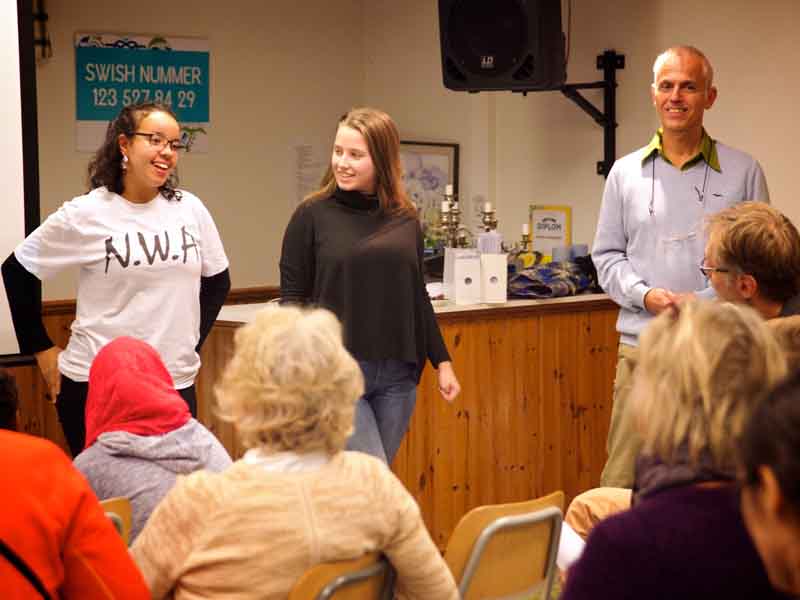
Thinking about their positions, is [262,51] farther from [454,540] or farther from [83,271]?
[454,540]

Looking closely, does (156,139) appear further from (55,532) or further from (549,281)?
(549,281)

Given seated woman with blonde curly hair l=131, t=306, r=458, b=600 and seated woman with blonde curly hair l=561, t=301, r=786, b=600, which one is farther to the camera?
seated woman with blonde curly hair l=131, t=306, r=458, b=600

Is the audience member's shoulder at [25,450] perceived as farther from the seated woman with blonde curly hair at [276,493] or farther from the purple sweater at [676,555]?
the purple sweater at [676,555]

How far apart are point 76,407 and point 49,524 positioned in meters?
1.57

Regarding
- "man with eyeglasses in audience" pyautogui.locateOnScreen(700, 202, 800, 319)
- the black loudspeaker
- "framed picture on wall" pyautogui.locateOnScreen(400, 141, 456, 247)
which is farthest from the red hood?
"framed picture on wall" pyautogui.locateOnScreen(400, 141, 456, 247)

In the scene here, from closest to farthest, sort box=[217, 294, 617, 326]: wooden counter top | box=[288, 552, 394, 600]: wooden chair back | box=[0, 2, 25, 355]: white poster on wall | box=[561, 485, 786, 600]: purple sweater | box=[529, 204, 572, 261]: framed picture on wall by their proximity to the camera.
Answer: box=[561, 485, 786, 600]: purple sweater, box=[288, 552, 394, 600]: wooden chair back, box=[0, 2, 25, 355]: white poster on wall, box=[217, 294, 617, 326]: wooden counter top, box=[529, 204, 572, 261]: framed picture on wall

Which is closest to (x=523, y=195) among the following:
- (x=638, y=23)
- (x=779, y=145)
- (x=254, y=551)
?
(x=638, y=23)

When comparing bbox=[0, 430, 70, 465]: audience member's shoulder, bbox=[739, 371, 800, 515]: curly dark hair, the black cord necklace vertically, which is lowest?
bbox=[0, 430, 70, 465]: audience member's shoulder

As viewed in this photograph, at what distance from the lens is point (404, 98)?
273 inches

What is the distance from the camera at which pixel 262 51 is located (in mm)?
6781

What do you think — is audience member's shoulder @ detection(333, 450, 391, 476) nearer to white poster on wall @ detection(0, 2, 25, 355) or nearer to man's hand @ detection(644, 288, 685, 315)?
man's hand @ detection(644, 288, 685, 315)

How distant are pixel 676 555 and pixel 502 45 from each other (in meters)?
3.99

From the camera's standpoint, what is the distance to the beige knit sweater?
2.00 meters

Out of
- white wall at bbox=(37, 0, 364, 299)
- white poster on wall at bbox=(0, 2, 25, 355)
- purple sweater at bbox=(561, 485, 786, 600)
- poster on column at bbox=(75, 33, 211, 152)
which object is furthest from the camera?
white wall at bbox=(37, 0, 364, 299)
